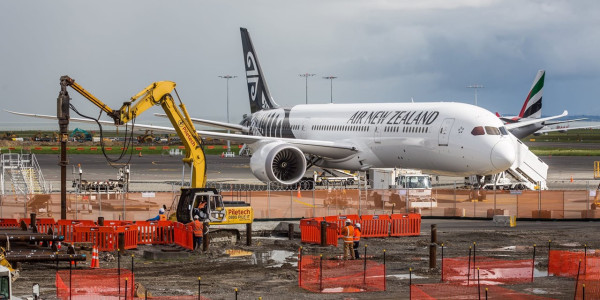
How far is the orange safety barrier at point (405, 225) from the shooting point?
34969 millimetres

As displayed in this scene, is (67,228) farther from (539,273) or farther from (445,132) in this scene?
(445,132)

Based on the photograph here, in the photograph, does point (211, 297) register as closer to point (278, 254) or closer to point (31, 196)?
point (278, 254)

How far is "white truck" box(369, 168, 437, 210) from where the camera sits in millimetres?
42281

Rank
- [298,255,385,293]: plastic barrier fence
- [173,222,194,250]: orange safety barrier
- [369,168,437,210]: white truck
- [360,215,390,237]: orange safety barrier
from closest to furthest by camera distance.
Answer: [298,255,385,293]: plastic barrier fence → [173,222,194,250]: orange safety barrier → [360,215,390,237]: orange safety barrier → [369,168,437,210]: white truck

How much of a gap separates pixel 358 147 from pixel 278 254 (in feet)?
79.3

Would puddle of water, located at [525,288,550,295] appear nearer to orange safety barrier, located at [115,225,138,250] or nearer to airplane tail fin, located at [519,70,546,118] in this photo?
orange safety barrier, located at [115,225,138,250]

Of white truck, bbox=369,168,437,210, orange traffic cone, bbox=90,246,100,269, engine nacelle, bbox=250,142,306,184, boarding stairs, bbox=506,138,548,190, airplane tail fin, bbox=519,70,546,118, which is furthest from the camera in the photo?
airplane tail fin, bbox=519,70,546,118

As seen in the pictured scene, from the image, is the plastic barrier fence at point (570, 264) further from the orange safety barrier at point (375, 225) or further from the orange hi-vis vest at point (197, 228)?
the orange hi-vis vest at point (197, 228)

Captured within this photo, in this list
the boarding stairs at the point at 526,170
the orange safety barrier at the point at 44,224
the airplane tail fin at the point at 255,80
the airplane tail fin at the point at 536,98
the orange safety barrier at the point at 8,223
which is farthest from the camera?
the airplane tail fin at the point at 536,98

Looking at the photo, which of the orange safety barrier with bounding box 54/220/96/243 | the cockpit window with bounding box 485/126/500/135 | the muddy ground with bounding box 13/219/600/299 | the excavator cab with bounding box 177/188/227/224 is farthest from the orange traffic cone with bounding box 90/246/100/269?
the cockpit window with bounding box 485/126/500/135

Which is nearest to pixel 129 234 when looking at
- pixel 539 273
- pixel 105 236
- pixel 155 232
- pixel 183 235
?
pixel 105 236

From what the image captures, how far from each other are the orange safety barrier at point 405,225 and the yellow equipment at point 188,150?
541cm

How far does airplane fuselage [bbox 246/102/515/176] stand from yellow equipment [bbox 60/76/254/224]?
14.4m

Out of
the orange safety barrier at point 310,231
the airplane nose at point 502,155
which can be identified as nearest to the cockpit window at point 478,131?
the airplane nose at point 502,155
